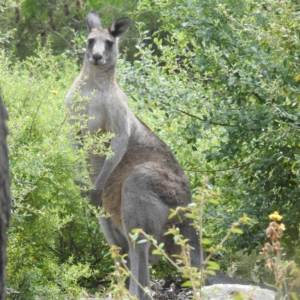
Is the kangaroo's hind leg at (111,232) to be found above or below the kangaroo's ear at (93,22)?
below

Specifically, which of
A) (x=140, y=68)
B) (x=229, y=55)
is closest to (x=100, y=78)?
(x=140, y=68)

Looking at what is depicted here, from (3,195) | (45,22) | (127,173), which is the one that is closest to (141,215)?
(127,173)

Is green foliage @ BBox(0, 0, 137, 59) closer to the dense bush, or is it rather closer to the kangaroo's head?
the kangaroo's head

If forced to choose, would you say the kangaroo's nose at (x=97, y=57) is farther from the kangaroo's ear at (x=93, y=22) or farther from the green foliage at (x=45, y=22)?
the green foliage at (x=45, y=22)

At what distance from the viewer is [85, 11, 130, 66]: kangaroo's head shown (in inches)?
292

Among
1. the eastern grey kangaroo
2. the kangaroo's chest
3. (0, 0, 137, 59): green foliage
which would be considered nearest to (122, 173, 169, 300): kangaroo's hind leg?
the eastern grey kangaroo

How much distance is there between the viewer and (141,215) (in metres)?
6.79

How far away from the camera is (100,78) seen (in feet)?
24.9

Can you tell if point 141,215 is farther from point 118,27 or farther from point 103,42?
point 118,27

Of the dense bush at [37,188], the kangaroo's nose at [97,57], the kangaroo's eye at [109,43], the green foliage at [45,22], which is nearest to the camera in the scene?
the dense bush at [37,188]

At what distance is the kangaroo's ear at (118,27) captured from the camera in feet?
25.4

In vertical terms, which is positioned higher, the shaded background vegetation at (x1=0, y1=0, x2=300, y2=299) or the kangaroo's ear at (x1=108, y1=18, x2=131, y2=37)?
the kangaroo's ear at (x1=108, y1=18, x2=131, y2=37)

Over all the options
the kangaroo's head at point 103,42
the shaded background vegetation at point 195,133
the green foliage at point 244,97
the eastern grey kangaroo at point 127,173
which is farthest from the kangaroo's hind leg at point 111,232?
the kangaroo's head at point 103,42

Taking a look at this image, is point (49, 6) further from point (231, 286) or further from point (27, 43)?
point (231, 286)
